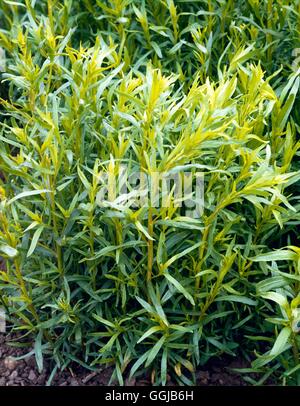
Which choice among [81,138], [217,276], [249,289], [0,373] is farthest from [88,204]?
[0,373]

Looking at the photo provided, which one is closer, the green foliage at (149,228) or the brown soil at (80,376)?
the green foliage at (149,228)

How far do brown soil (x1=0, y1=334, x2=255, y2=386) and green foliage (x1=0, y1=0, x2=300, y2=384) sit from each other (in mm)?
58

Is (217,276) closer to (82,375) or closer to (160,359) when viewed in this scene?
(160,359)

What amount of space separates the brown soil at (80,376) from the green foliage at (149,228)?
6cm

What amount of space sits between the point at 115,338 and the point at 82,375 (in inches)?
11.7

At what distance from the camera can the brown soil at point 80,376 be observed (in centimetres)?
268

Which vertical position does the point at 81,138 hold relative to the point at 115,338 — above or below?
above

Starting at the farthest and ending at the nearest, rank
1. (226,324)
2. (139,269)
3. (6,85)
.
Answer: (6,85) < (226,324) < (139,269)

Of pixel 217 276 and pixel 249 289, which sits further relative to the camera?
pixel 249 289

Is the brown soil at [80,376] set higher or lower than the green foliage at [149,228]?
lower

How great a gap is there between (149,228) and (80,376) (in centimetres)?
78

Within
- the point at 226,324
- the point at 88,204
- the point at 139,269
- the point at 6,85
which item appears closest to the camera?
the point at 88,204

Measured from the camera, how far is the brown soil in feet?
8.78
